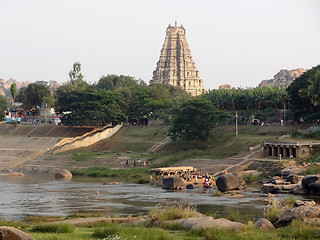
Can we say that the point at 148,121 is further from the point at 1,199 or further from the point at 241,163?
the point at 1,199


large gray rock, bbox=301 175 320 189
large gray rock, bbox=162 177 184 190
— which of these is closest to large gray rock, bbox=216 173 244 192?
large gray rock, bbox=162 177 184 190

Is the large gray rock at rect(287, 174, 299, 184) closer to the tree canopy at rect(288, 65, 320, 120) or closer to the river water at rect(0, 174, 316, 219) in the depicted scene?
the river water at rect(0, 174, 316, 219)

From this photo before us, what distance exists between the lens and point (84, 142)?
346 ft

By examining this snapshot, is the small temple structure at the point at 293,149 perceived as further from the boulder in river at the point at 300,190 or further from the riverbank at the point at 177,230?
the riverbank at the point at 177,230

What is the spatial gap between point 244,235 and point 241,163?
51425mm

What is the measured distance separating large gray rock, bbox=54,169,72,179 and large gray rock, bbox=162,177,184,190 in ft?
65.0

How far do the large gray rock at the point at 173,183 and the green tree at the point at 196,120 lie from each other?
28.4 metres

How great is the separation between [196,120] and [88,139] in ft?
77.1

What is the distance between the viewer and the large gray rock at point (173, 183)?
6323 cm

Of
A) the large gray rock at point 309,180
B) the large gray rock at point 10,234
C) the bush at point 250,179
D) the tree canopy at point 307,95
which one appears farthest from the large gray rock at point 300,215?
the tree canopy at point 307,95

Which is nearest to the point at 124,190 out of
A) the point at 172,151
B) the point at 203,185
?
the point at 203,185

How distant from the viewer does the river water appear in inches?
1828

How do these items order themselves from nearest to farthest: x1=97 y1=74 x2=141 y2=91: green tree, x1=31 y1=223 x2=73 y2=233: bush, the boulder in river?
1. x1=31 y1=223 x2=73 y2=233: bush
2. the boulder in river
3. x1=97 y1=74 x2=141 y2=91: green tree

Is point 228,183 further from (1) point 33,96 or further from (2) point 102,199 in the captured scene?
(1) point 33,96
